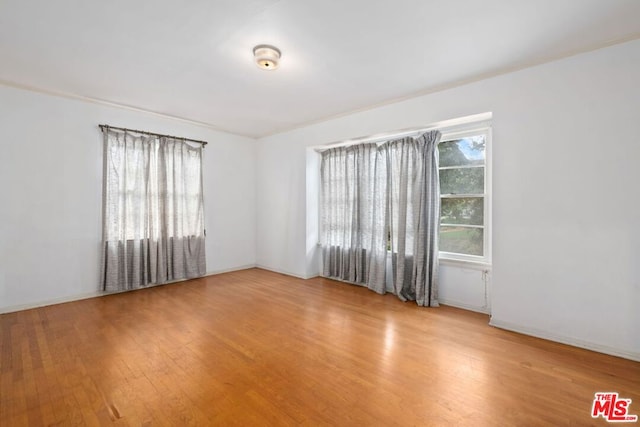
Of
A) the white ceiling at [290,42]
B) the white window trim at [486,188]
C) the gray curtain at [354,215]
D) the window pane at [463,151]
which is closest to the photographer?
the white ceiling at [290,42]

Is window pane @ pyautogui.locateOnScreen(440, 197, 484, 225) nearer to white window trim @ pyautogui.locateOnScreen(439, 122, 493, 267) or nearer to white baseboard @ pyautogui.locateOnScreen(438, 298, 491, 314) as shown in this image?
white window trim @ pyautogui.locateOnScreen(439, 122, 493, 267)

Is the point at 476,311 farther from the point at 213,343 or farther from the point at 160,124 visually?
the point at 160,124

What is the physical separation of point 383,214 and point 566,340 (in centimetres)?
241

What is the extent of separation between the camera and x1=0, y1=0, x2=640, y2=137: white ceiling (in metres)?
2.03

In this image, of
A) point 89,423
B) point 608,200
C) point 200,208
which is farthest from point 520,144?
point 200,208

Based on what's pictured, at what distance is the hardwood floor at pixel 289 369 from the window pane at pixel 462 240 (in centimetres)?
79

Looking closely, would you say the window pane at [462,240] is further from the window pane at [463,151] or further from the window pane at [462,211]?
the window pane at [463,151]

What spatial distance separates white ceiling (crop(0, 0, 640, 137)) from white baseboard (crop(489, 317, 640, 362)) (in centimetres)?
266

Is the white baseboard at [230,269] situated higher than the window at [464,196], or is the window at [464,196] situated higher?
the window at [464,196]

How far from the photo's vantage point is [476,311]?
11.3 feet

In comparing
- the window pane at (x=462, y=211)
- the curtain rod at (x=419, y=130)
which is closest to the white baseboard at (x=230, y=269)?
the curtain rod at (x=419, y=130)

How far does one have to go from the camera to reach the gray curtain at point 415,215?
3631 millimetres

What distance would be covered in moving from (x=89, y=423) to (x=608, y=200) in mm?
Answer: 4228

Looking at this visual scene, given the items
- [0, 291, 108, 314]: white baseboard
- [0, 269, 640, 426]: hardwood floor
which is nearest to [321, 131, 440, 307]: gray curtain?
[0, 269, 640, 426]: hardwood floor
